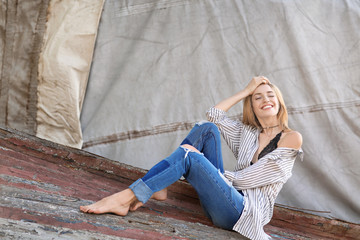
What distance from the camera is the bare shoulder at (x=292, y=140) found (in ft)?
5.57

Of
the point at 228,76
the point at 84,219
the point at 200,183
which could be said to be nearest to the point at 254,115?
the point at 200,183

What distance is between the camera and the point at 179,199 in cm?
201

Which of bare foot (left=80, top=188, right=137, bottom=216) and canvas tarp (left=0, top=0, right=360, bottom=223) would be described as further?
canvas tarp (left=0, top=0, right=360, bottom=223)

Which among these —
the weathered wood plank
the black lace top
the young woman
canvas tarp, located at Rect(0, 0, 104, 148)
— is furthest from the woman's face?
canvas tarp, located at Rect(0, 0, 104, 148)

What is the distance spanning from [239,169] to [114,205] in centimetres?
66

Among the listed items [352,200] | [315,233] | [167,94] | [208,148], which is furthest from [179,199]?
[352,200]

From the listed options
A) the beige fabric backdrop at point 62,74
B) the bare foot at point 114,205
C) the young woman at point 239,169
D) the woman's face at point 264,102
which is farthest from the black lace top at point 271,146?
the beige fabric backdrop at point 62,74

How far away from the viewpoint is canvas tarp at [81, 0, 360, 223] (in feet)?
8.14

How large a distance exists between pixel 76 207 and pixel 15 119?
59.8 inches

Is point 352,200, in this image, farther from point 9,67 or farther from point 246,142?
point 9,67

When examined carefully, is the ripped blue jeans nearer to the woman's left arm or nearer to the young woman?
the young woman

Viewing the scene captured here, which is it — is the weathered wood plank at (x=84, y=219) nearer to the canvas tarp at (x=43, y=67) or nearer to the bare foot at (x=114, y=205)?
the bare foot at (x=114, y=205)

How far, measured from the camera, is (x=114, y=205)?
1.43m

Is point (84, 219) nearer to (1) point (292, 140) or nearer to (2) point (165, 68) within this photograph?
(1) point (292, 140)
